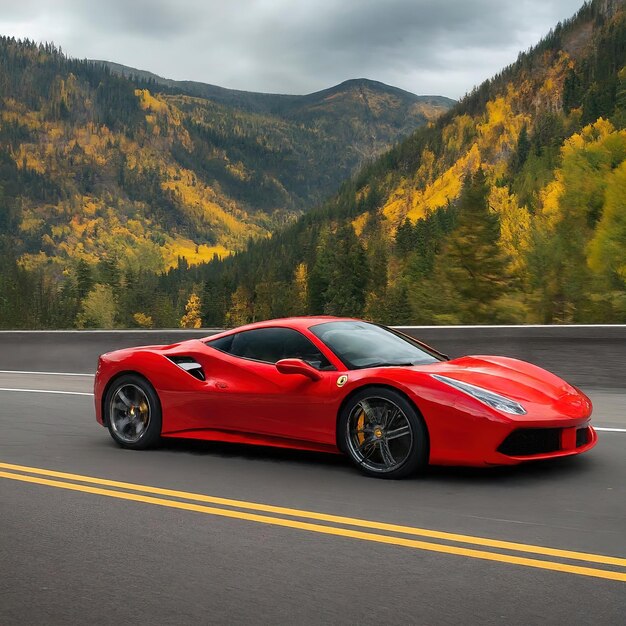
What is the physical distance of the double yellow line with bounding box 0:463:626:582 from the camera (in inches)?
177

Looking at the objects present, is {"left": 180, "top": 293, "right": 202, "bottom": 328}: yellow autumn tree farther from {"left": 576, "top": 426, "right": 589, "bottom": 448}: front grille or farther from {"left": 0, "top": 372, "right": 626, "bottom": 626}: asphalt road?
{"left": 576, "top": 426, "right": 589, "bottom": 448}: front grille

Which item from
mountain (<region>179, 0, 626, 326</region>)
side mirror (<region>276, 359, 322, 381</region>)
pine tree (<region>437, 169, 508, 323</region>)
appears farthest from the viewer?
pine tree (<region>437, 169, 508, 323</region>)

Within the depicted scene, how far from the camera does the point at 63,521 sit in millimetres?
5664

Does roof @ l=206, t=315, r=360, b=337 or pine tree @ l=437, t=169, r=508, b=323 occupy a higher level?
pine tree @ l=437, t=169, r=508, b=323

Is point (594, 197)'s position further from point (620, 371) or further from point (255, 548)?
point (255, 548)

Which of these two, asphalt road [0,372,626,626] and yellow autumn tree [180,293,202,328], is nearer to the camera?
asphalt road [0,372,626,626]

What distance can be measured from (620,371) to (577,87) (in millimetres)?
156096

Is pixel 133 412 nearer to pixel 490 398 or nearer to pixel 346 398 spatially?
pixel 346 398

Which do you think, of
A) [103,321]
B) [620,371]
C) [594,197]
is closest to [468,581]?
[620,371]

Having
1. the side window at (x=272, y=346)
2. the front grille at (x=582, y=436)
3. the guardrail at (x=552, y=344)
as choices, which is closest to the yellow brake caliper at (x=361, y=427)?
the side window at (x=272, y=346)

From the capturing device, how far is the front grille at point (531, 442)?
243 inches

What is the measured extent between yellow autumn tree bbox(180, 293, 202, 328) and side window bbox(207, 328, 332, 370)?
535 feet

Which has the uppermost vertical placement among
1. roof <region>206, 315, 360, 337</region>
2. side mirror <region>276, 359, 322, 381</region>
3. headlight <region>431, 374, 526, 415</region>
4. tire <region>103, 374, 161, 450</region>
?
roof <region>206, 315, 360, 337</region>

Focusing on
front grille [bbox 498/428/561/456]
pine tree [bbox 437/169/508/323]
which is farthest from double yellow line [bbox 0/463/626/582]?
pine tree [bbox 437/169/508/323]
